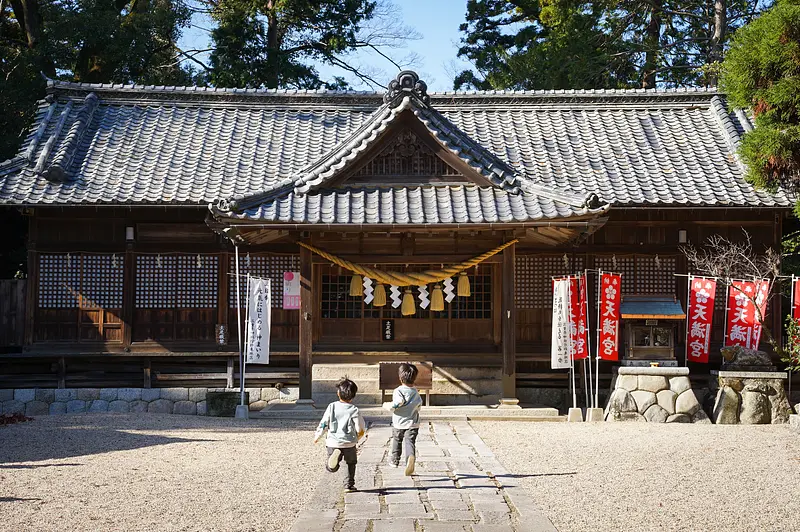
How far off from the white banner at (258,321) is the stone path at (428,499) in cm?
545

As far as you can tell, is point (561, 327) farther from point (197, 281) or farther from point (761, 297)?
point (197, 281)

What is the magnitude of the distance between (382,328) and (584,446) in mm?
6055

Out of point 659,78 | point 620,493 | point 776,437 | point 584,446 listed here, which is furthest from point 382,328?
point 659,78

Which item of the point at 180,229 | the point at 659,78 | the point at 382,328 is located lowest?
the point at 382,328

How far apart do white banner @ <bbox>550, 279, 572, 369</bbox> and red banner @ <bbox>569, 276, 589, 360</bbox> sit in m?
0.31

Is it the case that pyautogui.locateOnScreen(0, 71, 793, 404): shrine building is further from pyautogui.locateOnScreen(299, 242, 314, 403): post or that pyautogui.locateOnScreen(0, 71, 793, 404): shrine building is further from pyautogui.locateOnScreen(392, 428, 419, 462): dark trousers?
pyautogui.locateOnScreen(392, 428, 419, 462): dark trousers

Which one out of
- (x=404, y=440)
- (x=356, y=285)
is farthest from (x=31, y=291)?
(x=404, y=440)

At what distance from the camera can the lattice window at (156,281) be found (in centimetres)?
1769

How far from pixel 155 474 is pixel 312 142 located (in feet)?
37.9

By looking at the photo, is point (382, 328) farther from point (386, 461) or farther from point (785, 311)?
point (785, 311)

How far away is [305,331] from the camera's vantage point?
15805 millimetres

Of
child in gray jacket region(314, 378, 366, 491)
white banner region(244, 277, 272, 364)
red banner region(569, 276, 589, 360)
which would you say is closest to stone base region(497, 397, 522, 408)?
red banner region(569, 276, 589, 360)

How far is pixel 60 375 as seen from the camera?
17375mm

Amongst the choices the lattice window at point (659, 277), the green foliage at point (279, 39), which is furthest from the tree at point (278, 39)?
the lattice window at point (659, 277)
